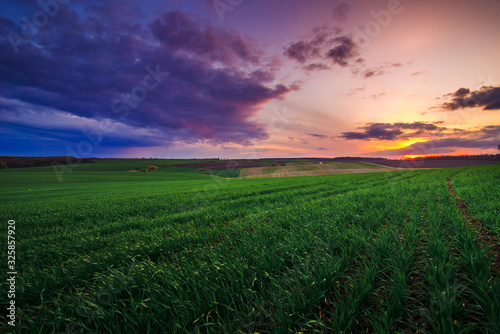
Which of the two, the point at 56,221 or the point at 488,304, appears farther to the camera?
the point at 56,221

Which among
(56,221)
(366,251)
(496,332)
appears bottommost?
(56,221)

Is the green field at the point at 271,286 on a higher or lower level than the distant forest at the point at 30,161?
lower

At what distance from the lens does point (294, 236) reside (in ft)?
13.7

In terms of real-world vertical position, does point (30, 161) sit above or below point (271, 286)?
above

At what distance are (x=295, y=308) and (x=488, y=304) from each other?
1.99 m

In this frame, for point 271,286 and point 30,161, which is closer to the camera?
point 271,286

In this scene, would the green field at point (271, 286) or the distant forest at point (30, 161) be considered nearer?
the green field at point (271, 286)

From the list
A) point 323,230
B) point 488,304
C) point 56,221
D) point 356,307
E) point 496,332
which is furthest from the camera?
point 56,221

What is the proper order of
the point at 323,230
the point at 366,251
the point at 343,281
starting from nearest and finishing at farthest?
the point at 343,281 → the point at 366,251 → the point at 323,230

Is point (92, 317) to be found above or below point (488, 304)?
below

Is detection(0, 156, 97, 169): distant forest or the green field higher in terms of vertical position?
detection(0, 156, 97, 169): distant forest

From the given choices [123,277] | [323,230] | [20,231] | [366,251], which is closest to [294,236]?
[323,230]

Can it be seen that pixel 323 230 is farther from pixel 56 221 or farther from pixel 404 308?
pixel 56 221

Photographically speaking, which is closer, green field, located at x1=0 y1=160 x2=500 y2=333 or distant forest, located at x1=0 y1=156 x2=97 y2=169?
green field, located at x1=0 y1=160 x2=500 y2=333
